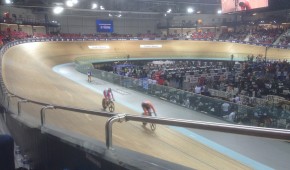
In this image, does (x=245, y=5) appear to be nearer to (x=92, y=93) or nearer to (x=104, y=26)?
(x=92, y=93)

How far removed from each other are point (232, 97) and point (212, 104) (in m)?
1.45

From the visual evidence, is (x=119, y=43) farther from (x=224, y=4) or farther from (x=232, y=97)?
(x=232, y=97)

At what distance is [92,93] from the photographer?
16594 mm

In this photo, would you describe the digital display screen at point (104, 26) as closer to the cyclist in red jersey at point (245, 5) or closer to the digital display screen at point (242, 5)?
the digital display screen at point (242, 5)

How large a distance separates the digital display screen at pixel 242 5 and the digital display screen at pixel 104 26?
18.5 m

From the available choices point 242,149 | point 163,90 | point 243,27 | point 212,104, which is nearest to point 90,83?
point 163,90

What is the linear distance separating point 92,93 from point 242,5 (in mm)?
20689

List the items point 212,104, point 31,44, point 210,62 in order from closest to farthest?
point 212,104 < point 31,44 < point 210,62

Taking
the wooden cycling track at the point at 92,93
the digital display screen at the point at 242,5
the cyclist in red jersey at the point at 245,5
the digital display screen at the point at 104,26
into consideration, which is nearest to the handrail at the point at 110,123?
the wooden cycling track at the point at 92,93

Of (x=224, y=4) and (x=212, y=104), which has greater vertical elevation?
(x=224, y=4)

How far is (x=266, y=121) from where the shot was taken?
9.46 metres

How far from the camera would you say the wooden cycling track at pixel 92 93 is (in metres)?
6.95

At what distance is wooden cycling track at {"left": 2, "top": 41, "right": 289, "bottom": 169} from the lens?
→ 6.95 metres

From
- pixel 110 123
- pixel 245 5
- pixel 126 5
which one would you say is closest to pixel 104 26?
pixel 126 5
